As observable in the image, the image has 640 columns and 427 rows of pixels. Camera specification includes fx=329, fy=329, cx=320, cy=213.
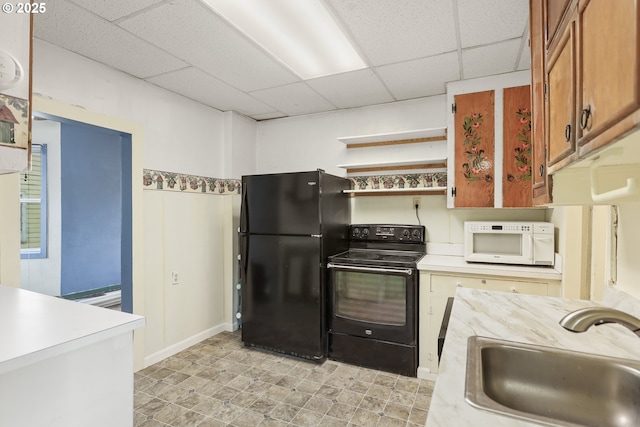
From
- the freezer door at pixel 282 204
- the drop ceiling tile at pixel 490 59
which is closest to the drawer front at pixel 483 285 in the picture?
the freezer door at pixel 282 204

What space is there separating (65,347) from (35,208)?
4.06m

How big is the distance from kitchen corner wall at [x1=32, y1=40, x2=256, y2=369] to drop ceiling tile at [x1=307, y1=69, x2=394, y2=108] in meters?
1.16

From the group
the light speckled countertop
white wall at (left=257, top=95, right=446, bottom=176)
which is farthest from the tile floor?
white wall at (left=257, top=95, right=446, bottom=176)

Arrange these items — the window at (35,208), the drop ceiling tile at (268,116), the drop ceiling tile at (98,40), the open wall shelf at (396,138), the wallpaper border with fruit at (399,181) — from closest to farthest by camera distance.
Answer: the drop ceiling tile at (98,40) → the open wall shelf at (396,138) → the wallpaper border with fruit at (399,181) → the drop ceiling tile at (268,116) → the window at (35,208)

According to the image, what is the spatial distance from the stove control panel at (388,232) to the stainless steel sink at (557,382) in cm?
200

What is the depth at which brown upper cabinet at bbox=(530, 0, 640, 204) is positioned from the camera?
0.55 m

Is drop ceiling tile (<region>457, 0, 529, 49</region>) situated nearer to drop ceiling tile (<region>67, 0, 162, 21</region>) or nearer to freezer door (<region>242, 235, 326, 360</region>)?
drop ceiling tile (<region>67, 0, 162, 21</region>)

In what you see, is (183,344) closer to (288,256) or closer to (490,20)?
(288,256)

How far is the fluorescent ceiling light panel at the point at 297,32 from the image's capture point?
1.84m

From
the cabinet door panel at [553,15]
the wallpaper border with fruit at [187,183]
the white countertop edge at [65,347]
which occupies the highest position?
the cabinet door panel at [553,15]

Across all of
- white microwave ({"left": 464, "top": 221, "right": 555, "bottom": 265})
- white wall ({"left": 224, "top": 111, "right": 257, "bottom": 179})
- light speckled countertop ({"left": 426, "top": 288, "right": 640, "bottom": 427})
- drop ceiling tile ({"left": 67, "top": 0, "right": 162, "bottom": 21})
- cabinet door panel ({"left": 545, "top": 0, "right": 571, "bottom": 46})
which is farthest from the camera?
white wall ({"left": 224, "top": 111, "right": 257, "bottom": 179})

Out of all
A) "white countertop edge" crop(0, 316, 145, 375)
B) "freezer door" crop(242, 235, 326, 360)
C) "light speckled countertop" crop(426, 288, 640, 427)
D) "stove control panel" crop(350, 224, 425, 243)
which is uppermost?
"stove control panel" crop(350, 224, 425, 243)

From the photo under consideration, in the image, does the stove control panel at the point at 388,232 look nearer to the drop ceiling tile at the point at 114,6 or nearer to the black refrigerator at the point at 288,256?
the black refrigerator at the point at 288,256

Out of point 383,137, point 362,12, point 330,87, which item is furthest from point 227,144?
point 362,12
